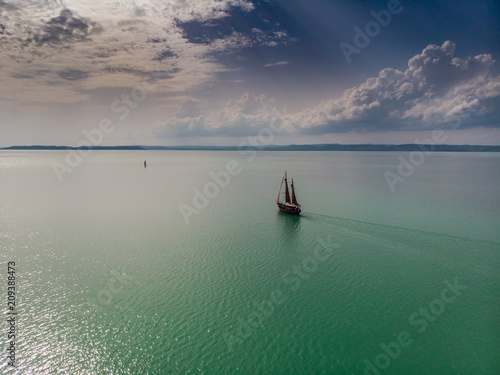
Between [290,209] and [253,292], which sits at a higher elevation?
[290,209]

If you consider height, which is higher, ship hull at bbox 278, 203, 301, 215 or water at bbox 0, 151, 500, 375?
ship hull at bbox 278, 203, 301, 215

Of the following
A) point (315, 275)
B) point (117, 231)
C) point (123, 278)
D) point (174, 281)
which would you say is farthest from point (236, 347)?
point (117, 231)

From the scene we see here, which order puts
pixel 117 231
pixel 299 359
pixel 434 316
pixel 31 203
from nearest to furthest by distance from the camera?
pixel 299 359
pixel 434 316
pixel 117 231
pixel 31 203

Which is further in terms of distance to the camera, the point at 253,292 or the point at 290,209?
the point at 290,209

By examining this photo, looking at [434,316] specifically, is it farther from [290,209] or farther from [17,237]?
[17,237]

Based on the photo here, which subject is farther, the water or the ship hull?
the ship hull

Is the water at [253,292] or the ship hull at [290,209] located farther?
the ship hull at [290,209]

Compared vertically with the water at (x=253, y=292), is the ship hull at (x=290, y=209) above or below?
above

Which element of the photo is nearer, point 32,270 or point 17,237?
point 32,270
